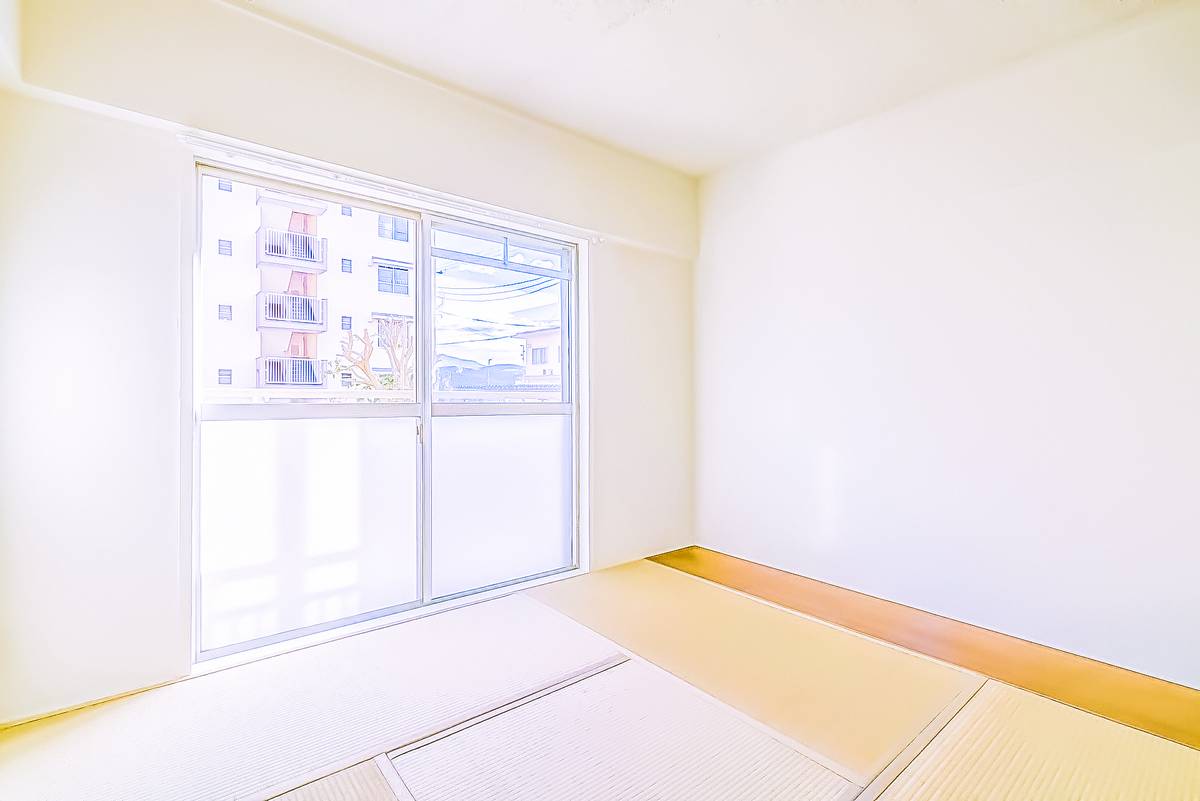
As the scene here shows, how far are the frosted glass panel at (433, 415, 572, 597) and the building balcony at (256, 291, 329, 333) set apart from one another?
796 millimetres

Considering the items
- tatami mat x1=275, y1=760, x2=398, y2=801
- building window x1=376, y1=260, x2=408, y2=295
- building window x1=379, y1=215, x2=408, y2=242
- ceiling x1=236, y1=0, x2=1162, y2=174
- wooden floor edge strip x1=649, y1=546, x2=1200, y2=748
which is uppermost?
ceiling x1=236, y1=0, x2=1162, y2=174

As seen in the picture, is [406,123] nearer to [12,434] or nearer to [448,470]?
[448,470]

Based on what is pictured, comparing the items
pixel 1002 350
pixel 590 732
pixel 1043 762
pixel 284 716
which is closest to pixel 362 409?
pixel 284 716

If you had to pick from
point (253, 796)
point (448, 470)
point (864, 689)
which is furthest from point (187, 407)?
point (864, 689)

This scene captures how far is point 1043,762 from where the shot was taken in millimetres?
1696

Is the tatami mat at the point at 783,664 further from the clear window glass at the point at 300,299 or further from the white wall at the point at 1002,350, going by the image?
the clear window glass at the point at 300,299

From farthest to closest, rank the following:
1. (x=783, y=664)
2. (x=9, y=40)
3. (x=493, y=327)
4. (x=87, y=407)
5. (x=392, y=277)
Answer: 1. (x=493, y=327)
2. (x=392, y=277)
3. (x=783, y=664)
4. (x=87, y=407)
5. (x=9, y=40)

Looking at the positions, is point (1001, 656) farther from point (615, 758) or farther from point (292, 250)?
point (292, 250)

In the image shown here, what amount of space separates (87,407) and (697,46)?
9.61ft

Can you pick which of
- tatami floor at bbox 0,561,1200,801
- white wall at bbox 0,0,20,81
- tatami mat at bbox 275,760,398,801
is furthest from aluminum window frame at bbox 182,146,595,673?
tatami mat at bbox 275,760,398,801

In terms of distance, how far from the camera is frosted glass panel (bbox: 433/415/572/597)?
10.1 ft

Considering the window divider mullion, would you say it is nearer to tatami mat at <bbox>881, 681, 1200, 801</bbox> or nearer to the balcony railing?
the balcony railing

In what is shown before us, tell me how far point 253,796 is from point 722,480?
3.16 m

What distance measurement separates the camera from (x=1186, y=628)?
2213 mm
